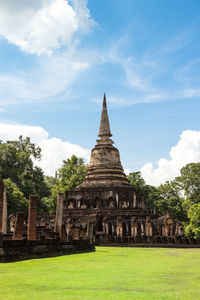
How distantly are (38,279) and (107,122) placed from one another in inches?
1606

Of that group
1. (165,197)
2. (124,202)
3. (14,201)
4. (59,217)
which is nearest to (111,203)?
(124,202)

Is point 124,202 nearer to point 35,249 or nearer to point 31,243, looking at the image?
point 35,249

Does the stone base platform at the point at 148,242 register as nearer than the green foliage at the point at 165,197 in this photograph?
Yes

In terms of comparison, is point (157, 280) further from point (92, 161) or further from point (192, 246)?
point (92, 161)

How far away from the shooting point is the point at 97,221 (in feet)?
107

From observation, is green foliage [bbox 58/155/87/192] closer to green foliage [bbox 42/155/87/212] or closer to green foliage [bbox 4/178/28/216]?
green foliage [bbox 42/155/87/212]

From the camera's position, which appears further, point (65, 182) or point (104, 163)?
point (65, 182)

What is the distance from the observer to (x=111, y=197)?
39000mm

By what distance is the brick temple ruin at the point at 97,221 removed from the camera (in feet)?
42.6

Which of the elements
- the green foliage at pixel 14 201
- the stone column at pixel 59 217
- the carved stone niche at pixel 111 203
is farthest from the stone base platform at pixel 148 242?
the green foliage at pixel 14 201

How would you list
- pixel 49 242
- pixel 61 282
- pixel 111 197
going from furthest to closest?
pixel 111 197
pixel 49 242
pixel 61 282

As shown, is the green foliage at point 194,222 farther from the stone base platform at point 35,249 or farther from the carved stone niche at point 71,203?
the stone base platform at point 35,249

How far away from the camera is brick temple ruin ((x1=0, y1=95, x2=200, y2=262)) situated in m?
13.0

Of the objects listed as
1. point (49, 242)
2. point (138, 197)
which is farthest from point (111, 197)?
point (49, 242)
